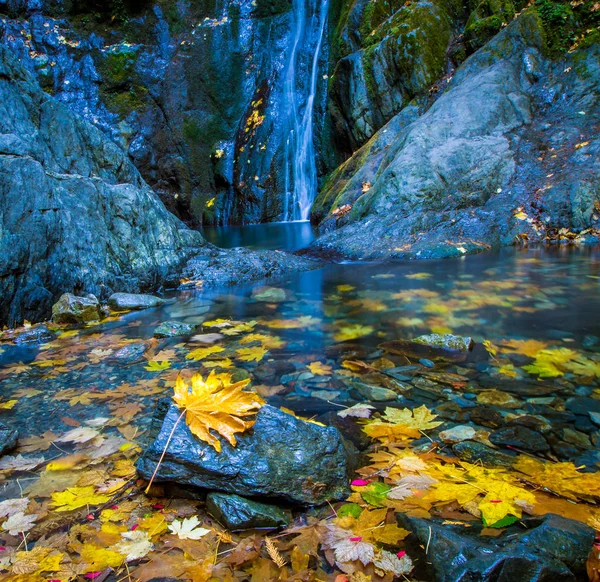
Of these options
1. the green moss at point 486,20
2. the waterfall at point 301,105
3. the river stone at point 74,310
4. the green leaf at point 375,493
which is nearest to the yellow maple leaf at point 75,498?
the green leaf at point 375,493

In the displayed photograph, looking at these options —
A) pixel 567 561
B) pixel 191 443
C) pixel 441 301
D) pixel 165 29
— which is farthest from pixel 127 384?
pixel 165 29

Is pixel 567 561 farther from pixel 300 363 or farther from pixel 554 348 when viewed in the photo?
pixel 554 348

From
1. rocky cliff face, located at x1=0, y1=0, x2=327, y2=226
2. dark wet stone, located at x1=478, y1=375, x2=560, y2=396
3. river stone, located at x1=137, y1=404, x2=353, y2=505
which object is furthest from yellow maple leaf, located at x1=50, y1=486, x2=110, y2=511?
rocky cliff face, located at x1=0, y1=0, x2=327, y2=226

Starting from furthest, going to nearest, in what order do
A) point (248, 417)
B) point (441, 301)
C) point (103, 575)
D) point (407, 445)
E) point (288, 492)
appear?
point (441, 301), point (407, 445), point (248, 417), point (288, 492), point (103, 575)

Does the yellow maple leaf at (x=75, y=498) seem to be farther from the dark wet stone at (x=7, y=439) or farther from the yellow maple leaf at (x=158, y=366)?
the yellow maple leaf at (x=158, y=366)

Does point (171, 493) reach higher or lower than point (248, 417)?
lower

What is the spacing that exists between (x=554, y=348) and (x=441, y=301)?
5.57 feet

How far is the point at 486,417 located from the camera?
2148 millimetres

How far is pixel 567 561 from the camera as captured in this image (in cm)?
109

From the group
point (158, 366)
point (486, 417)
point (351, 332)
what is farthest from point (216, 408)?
point (351, 332)

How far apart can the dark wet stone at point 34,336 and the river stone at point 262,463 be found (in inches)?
114

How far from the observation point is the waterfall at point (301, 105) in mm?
18859

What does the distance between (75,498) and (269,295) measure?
3.96m

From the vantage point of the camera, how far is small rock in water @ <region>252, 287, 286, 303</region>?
5206 millimetres
